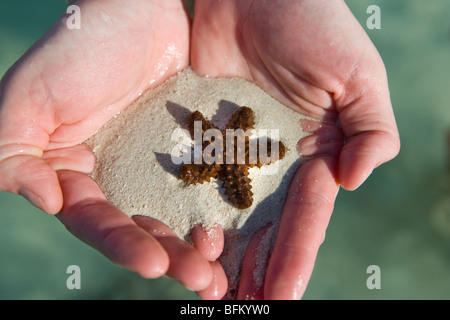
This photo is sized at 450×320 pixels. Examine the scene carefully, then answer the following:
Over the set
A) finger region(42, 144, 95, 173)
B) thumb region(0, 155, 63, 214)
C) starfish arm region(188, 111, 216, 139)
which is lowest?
thumb region(0, 155, 63, 214)

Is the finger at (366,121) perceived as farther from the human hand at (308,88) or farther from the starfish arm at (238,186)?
the starfish arm at (238,186)

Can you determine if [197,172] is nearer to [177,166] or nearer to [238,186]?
[177,166]

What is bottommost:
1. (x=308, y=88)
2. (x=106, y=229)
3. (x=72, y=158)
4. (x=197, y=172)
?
(x=106, y=229)

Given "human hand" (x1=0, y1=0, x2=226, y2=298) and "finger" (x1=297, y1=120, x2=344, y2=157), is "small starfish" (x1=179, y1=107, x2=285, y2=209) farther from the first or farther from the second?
"human hand" (x1=0, y1=0, x2=226, y2=298)

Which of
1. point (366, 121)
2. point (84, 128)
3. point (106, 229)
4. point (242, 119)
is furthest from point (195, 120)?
point (366, 121)

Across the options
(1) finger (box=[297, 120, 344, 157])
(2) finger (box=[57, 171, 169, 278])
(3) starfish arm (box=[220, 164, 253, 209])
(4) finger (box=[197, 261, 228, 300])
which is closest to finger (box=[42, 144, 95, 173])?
(2) finger (box=[57, 171, 169, 278])

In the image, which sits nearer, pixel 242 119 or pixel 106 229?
pixel 106 229

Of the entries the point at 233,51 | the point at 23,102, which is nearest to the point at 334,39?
the point at 233,51

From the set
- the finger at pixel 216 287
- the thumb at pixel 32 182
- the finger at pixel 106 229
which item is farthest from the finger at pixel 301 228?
the thumb at pixel 32 182
